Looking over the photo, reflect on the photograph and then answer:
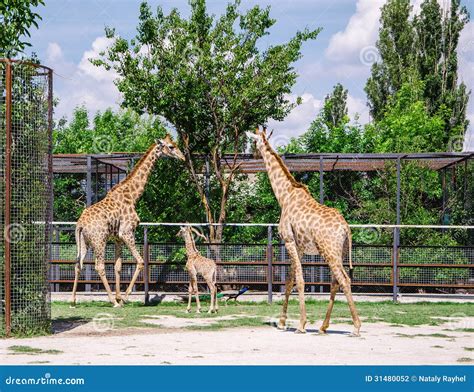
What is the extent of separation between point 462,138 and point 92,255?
20.2m

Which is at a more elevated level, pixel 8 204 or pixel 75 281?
A: pixel 8 204

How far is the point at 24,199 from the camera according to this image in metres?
10.5

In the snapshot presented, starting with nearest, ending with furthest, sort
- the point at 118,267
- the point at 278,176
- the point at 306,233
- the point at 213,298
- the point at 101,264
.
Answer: the point at 306,233
the point at 278,176
the point at 213,298
the point at 101,264
the point at 118,267

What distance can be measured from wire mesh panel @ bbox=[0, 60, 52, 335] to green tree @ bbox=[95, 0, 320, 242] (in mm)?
7319

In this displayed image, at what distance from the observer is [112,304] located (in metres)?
15.0

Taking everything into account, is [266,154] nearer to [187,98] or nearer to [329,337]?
[329,337]

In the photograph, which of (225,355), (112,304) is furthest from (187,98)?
(225,355)

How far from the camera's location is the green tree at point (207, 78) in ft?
59.4

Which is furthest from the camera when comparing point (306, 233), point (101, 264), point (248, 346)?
point (101, 264)

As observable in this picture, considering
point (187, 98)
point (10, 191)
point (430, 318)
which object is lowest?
point (430, 318)

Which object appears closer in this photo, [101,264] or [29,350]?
[29,350]

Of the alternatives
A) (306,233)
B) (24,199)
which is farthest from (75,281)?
(306,233)

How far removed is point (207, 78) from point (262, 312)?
→ 625cm

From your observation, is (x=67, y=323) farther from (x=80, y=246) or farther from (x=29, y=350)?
(x=80, y=246)
